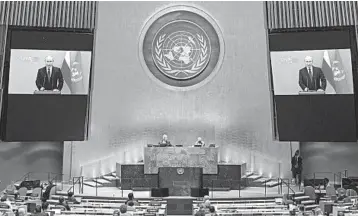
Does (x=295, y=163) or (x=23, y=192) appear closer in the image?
(x=23, y=192)

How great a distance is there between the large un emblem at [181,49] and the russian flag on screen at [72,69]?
330cm

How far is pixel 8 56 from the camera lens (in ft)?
65.7

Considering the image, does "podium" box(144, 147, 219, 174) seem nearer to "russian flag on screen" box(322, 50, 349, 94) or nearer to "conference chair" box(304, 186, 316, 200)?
"conference chair" box(304, 186, 316, 200)

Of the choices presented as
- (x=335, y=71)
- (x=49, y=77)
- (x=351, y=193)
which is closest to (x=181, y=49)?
(x=49, y=77)

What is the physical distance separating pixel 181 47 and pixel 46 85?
18.7 ft

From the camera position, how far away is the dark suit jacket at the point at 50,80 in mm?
20266

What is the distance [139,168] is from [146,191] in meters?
0.84

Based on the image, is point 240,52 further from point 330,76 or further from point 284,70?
point 330,76

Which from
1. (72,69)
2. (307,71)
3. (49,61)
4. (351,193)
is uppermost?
(49,61)

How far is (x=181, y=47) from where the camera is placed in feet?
71.1

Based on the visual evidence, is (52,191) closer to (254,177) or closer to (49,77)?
(49,77)

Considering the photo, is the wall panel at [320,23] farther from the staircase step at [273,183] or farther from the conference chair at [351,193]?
the conference chair at [351,193]

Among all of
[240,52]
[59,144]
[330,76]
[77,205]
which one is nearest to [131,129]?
[59,144]

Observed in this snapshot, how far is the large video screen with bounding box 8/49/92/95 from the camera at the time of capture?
65.6 feet
